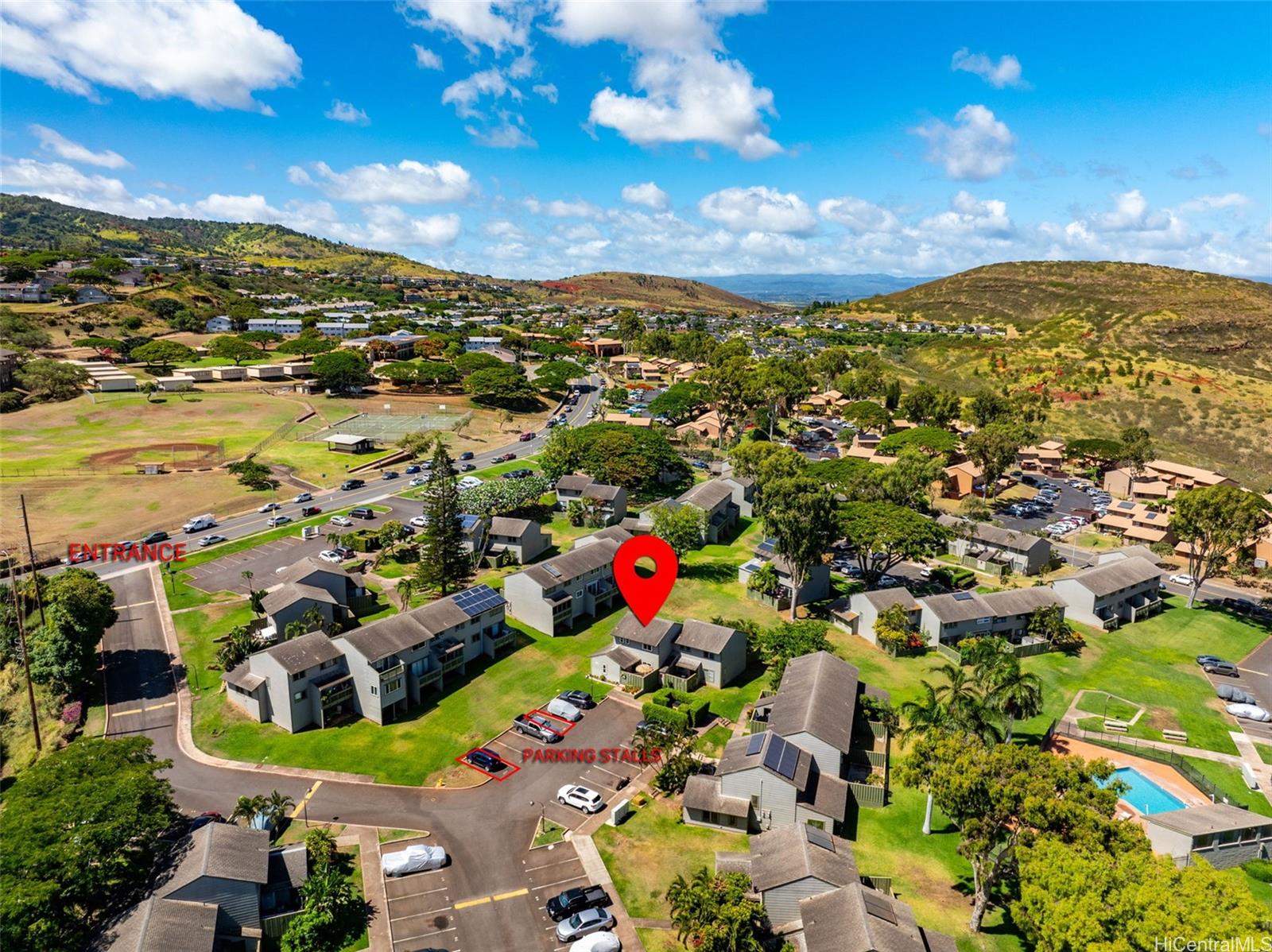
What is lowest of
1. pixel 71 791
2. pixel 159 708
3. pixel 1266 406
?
pixel 159 708

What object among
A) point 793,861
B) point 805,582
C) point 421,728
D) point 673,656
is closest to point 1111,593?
point 805,582

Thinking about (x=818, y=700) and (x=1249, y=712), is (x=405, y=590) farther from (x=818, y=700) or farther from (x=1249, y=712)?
(x=1249, y=712)

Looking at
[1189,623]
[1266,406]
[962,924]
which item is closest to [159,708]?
[962,924]

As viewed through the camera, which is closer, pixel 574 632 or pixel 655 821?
pixel 655 821

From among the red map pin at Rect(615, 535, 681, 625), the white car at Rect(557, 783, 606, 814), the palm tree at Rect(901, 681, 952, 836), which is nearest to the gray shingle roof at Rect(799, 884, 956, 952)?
the palm tree at Rect(901, 681, 952, 836)

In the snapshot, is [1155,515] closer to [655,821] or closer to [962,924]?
[962,924]

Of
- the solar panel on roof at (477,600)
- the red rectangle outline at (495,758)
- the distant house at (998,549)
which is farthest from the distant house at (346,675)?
the distant house at (998,549)
